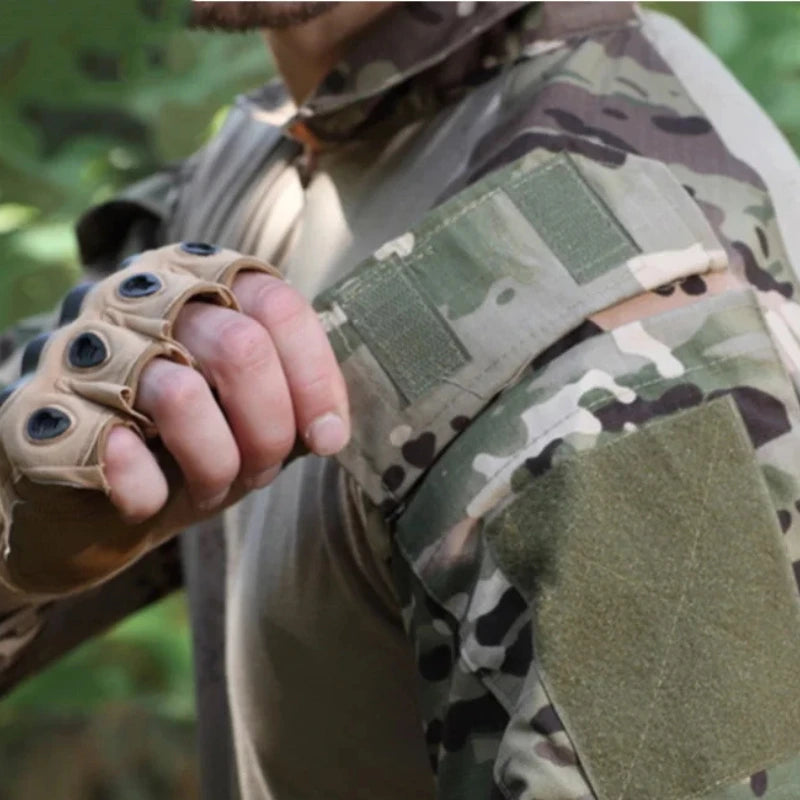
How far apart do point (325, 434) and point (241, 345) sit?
67 mm

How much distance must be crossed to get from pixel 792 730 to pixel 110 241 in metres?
0.85

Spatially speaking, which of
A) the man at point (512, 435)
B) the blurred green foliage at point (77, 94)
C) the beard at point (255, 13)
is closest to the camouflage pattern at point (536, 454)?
the man at point (512, 435)

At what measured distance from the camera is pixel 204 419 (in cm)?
95

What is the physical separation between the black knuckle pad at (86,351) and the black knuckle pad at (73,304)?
0.06m

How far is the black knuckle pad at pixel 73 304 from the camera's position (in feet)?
3.49

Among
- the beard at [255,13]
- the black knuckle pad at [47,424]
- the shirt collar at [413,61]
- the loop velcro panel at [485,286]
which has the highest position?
the beard at [255,13]

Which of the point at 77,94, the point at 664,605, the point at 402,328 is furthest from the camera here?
the point at 77,94

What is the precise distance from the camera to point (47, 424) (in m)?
0.96

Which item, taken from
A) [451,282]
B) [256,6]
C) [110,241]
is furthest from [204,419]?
[110,241]

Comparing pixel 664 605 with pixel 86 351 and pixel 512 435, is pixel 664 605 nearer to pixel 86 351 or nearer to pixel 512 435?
pixel 512 435

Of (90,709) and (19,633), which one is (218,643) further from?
(90,709)

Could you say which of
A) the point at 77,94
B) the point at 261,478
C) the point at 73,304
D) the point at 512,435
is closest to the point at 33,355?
the point at 73,304

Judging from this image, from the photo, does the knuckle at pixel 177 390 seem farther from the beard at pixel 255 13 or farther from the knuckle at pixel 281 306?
the beard at pixel 255 13

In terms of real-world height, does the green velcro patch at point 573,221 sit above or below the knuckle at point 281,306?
below
